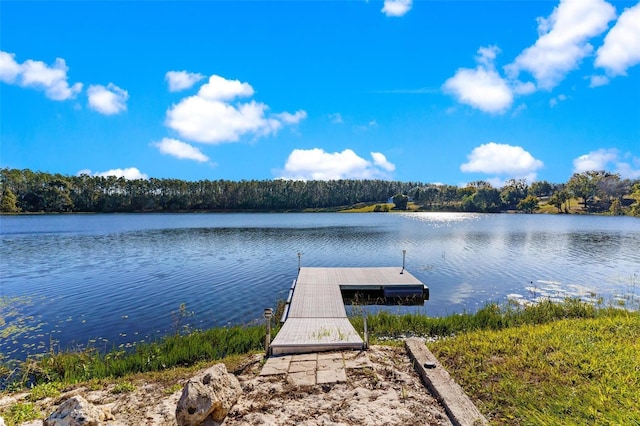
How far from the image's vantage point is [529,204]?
140750mm

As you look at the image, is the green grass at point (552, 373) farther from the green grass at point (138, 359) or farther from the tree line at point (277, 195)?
the tree line at point (277, 195)

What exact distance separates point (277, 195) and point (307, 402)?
15328 centimetres

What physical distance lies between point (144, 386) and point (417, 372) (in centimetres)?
642

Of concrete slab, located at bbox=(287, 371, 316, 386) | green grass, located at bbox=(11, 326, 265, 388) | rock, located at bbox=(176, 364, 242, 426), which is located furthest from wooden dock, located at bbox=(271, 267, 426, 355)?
rock, located at bbox=(176, 364, 242, 426)

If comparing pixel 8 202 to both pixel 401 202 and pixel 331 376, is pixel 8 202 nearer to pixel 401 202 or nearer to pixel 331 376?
pixel 401 202

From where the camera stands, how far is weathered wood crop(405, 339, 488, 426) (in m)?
6.14

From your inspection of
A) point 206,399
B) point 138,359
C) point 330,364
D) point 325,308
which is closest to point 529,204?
point 325,308

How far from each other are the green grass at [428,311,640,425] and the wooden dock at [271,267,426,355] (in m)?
3.02

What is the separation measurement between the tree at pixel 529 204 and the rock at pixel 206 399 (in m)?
159

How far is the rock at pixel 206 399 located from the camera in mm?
5930

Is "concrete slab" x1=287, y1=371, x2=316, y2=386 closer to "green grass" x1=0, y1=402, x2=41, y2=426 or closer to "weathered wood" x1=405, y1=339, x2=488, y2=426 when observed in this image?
"weathered wood" x1=405, y1=339, x2=488, y2=426

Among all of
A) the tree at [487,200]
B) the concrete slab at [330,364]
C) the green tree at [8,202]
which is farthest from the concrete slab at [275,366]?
the tree at [487,200]

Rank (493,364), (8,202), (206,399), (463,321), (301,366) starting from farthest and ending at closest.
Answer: (8,202), (463,321), (301,366), (493,364), (206,399)

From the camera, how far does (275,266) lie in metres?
27.9
